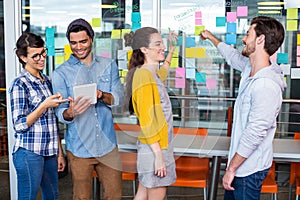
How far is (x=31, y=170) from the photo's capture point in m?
2.59

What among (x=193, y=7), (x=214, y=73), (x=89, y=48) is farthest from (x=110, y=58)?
(x=193, y=7)

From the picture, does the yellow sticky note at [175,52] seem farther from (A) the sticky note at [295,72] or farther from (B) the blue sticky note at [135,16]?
(A) the sticky note at [295,72]

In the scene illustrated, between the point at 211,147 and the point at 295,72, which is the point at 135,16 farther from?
the point at 295,72

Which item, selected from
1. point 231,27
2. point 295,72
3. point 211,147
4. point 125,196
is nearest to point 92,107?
point 211,147

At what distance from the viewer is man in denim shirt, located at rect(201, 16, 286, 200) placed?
6.98ft

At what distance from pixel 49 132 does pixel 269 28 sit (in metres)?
1.30

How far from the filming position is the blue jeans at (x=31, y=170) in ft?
8.50

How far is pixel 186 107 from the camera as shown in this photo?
98.2 inches

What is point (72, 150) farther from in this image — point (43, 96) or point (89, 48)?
point (89, 48)

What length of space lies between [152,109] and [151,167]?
0.32m

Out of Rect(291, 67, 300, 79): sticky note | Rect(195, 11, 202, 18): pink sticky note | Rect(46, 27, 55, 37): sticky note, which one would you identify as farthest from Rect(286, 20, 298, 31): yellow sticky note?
Rect(46, 27, 55, 37): sticky note

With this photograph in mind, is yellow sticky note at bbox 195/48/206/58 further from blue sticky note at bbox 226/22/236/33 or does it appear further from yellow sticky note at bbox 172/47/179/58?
blue sticky note at bbox 226/22/236/33

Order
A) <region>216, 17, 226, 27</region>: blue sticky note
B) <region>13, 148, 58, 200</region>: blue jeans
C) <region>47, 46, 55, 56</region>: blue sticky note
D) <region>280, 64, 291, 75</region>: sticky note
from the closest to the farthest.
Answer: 1. <region>13, 148, 58, 200</region>: blue jeans
2. <region>47, 46, 55, 56</region>: blue sticky note
3. <region>216, 17, 226, 27</region>: blue sticky note
4. <region>280, 64, 291, 75</region>: sticky note

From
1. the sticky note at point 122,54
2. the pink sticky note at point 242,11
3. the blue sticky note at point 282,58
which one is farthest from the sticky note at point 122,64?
the blue sticky note at point 282,58
